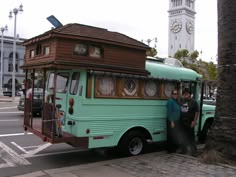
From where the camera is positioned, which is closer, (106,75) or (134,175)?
(134,175)

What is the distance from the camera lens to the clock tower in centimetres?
13975

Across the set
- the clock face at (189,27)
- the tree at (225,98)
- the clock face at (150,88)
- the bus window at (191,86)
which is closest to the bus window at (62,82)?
the clock face at (150,88)

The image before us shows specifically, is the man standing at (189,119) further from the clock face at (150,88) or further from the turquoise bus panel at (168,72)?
the clock face at (150,88)

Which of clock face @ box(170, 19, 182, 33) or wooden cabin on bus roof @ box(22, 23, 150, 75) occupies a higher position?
clock face @ box(170, 19, 182, 33)

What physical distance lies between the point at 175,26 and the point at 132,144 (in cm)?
14324

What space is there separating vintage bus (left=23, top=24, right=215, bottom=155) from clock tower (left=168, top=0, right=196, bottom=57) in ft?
428

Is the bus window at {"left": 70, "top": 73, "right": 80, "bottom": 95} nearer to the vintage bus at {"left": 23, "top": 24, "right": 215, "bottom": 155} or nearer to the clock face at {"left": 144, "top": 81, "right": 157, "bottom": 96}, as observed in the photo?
the vintage bus at {"left": 23, "top": 24, "right": 215, "bottom": 155}

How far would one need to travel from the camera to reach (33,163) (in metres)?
6.78

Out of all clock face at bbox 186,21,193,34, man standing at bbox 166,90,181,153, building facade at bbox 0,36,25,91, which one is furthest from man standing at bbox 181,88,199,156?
clock face at bbox 186,21,193,34

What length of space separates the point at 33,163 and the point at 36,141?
2.55 metres

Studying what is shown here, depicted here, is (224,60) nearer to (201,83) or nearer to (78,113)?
(201,83)

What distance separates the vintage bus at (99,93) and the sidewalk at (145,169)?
47cm

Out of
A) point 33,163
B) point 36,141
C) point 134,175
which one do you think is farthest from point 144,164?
point 36,141

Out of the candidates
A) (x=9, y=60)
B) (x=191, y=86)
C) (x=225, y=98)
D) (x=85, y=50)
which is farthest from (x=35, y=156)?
(x=9, y=60)
